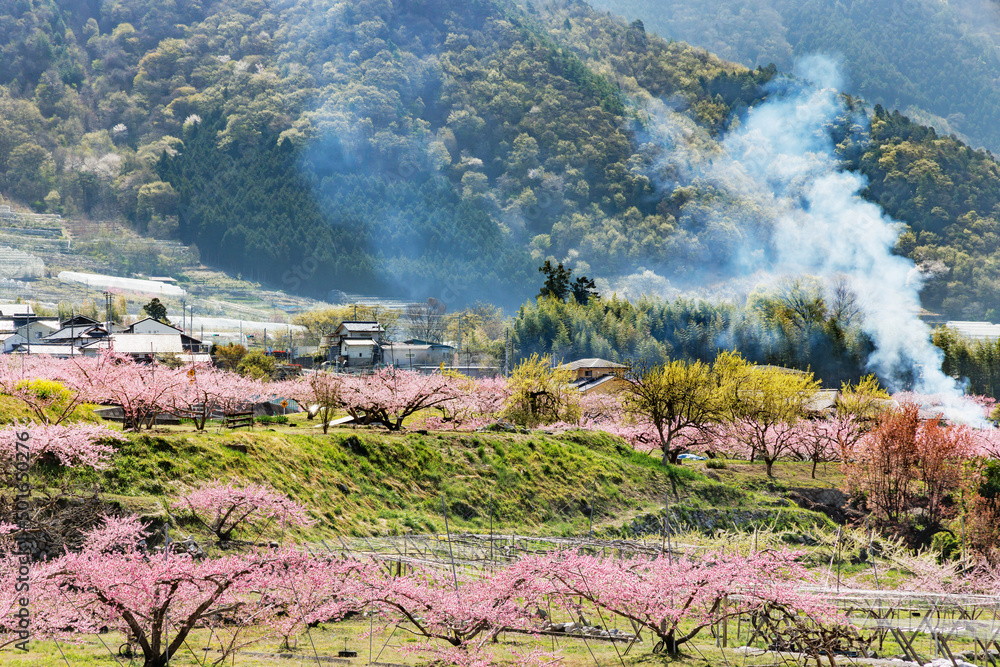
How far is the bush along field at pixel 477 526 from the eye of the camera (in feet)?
54.1

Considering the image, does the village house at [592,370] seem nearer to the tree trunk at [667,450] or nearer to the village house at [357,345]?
the village house at [357,345]

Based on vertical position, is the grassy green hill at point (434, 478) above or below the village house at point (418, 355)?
below

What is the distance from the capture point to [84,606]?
600 inches

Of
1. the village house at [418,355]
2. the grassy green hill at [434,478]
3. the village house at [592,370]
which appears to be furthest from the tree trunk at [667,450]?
the village house at [418,355]

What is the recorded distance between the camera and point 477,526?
33.9m

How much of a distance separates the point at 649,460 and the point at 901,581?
751 inches

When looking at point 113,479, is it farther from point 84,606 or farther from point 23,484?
point 84,606

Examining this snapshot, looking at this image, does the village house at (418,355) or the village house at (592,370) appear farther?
the village house at (418,355)

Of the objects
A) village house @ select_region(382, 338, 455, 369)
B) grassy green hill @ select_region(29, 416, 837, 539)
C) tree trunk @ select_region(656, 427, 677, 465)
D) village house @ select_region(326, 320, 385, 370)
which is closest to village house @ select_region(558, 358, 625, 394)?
village house @ select_region(382, 338, 455, 369)

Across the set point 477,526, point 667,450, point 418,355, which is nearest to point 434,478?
point 477,526

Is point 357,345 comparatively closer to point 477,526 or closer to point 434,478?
point 434,478

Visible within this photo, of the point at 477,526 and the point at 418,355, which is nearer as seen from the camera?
the point at 477,526

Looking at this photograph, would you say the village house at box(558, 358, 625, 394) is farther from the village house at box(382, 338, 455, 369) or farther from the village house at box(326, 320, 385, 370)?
the village house at box(326, 320, 385, 370)

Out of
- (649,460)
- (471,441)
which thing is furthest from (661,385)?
(471,441)
